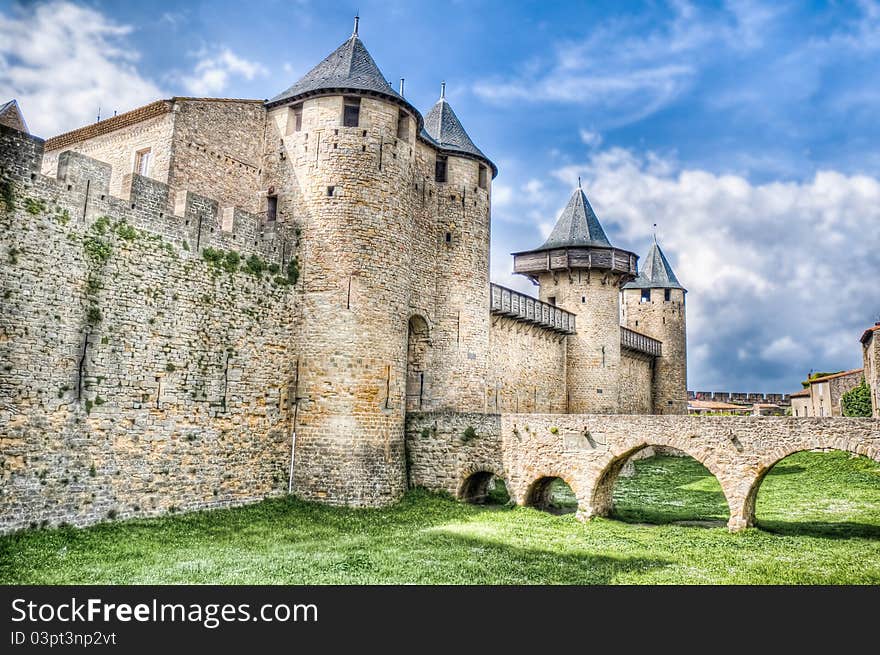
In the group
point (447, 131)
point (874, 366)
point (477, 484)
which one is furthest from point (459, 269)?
point (874, 366)

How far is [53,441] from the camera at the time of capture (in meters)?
11.9

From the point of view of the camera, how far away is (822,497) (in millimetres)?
20234

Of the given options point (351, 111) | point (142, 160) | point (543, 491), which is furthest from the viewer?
point (543, 491)

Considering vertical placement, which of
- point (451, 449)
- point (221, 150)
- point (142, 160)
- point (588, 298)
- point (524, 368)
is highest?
point (221, 150)

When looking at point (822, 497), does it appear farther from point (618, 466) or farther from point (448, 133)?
point (448, 133)

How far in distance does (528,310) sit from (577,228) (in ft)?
22.7

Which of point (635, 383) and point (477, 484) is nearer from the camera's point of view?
point (477, 484)

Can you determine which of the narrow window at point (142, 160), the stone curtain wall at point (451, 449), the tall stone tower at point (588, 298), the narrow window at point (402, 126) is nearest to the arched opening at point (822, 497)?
the stone curtain wall at point (451, 449)

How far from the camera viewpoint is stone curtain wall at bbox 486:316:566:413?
25.1 meters

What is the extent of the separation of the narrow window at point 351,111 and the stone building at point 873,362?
75.4 ft

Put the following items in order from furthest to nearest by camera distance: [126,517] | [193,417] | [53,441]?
[193,417] < [126,517] < [53,441]

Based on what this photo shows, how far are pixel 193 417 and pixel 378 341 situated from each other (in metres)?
4.91

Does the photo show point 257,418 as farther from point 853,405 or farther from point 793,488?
point 853,405
